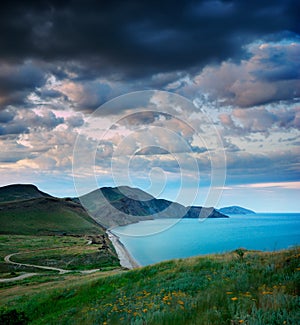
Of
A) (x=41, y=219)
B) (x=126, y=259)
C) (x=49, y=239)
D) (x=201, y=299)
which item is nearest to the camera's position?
(x=201, y=299)

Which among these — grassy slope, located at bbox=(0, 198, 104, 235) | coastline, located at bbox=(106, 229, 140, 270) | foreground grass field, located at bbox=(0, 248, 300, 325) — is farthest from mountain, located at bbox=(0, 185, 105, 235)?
foreground grass field, located at bbox=(0, 248, 300, 325)

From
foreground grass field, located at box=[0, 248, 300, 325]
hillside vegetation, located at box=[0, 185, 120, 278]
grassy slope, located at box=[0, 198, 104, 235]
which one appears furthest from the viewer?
grassy slope, located at box=[0, 198, 104, 235]

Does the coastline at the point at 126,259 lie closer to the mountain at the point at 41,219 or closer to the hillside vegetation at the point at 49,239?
the hillside vegetation at the point at 49,239

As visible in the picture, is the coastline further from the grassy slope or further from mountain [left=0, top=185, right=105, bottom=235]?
the grassy slope

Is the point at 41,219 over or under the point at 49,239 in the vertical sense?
over

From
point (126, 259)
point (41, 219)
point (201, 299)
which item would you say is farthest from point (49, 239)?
point (201, 299)

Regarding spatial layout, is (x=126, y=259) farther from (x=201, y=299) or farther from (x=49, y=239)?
(x=201, y=299)

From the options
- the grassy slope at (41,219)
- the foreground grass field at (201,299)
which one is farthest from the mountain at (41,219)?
the foreground grass field at (201,299)

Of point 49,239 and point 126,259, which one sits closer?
point 126,259

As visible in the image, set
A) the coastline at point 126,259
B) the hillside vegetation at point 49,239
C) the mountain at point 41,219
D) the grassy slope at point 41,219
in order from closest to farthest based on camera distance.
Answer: the hillside vegetation at point 49,239, the coastline at point 126,259, the mountain at point 41,219, the grassy slope at point 41,219

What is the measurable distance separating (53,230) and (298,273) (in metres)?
139

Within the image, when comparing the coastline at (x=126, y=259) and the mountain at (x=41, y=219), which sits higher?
the mountain at (x=41, y=219)

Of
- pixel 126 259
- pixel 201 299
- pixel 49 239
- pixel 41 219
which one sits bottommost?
pixel 126 259

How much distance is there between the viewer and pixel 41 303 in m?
18.2
